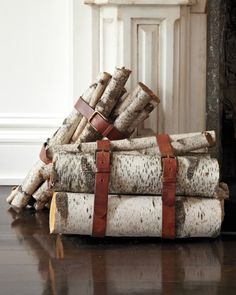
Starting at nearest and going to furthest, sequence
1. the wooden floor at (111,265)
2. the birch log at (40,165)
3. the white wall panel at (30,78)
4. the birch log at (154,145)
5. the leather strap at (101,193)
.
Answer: the wooden floor at (111,265) → the leather strap at (101,193) → the birch log at (154,145) → the birch log at (40,165) → the white wall panel at (30,78)

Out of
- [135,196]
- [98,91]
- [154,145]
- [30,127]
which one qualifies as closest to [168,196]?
[135,196]

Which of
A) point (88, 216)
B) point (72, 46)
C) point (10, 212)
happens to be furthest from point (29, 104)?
point (88, 216)

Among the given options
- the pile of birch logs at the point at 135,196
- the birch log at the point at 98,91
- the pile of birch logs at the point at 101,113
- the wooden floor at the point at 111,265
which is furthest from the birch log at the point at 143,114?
the wooden floor at the point at 111,265

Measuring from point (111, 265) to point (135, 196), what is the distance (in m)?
0.23

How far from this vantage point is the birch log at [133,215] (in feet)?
5.32

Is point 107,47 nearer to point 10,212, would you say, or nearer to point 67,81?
point 67,81

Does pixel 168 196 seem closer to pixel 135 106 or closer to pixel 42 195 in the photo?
pixel 135 106

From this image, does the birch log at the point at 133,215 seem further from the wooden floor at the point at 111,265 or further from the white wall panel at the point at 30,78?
the white wall panel at the point at 30,78

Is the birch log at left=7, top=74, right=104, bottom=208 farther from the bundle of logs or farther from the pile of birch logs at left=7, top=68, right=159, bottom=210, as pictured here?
the bundle of logs

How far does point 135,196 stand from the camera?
1659mm

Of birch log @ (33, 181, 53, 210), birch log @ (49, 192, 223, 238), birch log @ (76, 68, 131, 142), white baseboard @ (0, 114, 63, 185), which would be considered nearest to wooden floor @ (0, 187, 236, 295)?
birch log @ (49, 192, 223, 238)

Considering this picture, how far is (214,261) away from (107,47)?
0.89m

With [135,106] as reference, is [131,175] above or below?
below

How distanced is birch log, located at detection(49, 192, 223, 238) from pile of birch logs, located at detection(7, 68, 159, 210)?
315 millimetres
